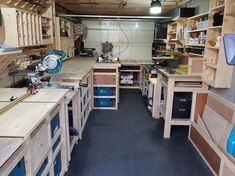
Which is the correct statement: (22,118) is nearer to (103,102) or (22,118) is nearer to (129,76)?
(103,102)

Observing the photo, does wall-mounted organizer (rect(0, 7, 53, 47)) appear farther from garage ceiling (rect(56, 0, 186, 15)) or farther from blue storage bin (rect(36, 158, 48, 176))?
garage ceiling (rect(56, 0, 186, 15))

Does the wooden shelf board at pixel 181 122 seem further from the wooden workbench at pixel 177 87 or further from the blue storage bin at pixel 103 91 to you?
the blue storage bin at pixel 103 91

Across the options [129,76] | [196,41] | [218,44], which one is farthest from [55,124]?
[129,76]

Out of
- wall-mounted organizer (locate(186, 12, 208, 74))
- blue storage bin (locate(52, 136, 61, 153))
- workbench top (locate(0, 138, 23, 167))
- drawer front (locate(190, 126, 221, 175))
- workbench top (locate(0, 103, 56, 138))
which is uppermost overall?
wall-mounted organizer (locate(186, 12, 208, 74))

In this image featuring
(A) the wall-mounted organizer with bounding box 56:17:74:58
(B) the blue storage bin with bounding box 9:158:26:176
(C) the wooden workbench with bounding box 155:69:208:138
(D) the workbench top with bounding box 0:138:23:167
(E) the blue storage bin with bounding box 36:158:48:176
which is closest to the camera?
(D) the workbench top with bounding box 0:138:23:167

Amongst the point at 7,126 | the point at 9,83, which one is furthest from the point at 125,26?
the point at 7,126

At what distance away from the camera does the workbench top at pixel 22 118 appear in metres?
1.20

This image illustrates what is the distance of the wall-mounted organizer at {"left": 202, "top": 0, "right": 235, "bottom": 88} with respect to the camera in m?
2.25

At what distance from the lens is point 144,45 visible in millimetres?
6562

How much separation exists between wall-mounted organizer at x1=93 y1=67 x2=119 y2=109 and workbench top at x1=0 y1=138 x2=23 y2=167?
3.02m

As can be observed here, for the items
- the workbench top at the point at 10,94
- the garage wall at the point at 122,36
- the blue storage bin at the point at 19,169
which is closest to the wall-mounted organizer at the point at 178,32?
the garage wall at the point at 122,36

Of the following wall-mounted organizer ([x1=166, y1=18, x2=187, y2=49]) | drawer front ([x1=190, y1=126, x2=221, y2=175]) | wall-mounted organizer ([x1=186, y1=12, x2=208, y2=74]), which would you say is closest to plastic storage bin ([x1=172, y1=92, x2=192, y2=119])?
drawer front ([x1=190, y1=126, x2=221, y2=175])

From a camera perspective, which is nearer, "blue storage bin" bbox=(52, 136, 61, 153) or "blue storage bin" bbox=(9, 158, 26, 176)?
"blue storage bin" bbox=(9, 158, 26, 176)

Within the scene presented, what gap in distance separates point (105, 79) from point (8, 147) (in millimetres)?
3119
